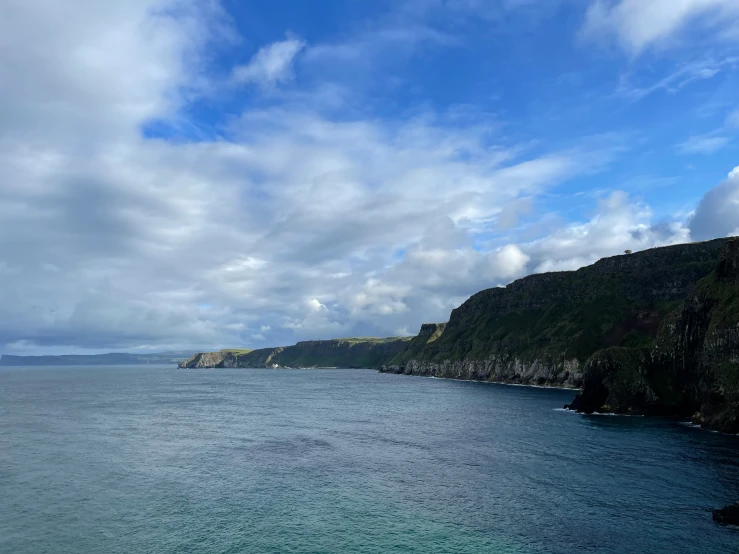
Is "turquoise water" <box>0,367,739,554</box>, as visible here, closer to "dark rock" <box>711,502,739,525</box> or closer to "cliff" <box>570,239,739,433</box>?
"dark rock" <box>711,502,739,525</box>

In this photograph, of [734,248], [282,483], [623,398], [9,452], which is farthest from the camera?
[623,398]

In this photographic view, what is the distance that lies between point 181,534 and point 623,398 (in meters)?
132

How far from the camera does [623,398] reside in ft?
463

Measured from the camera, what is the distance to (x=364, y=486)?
217 feet

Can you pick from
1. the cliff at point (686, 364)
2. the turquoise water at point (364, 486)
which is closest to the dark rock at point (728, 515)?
the turquoise water at point (364, 486)

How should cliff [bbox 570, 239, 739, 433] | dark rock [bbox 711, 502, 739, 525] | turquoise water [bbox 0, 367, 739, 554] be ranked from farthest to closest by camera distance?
1. cliff [bbox 570, 239, 739, 433]
2. dark rock [bbox 711, 502, 739, 525]
3. turquoise water [bbox 0, 367, 739, 554]

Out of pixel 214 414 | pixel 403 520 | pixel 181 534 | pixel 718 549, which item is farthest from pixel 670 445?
pixel 214 414

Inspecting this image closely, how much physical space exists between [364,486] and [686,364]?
116 m

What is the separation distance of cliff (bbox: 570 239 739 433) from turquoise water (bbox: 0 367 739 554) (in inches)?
560

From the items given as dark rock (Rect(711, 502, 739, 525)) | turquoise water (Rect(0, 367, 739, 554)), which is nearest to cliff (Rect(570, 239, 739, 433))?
turquoise water (Rect(0, 367, 739, 554))

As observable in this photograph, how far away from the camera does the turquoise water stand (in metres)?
48.6

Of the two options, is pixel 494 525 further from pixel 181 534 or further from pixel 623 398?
pixel 623 398

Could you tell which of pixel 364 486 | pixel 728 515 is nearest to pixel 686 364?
pixel 728 515

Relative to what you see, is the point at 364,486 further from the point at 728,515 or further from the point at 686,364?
the point at 686,364
